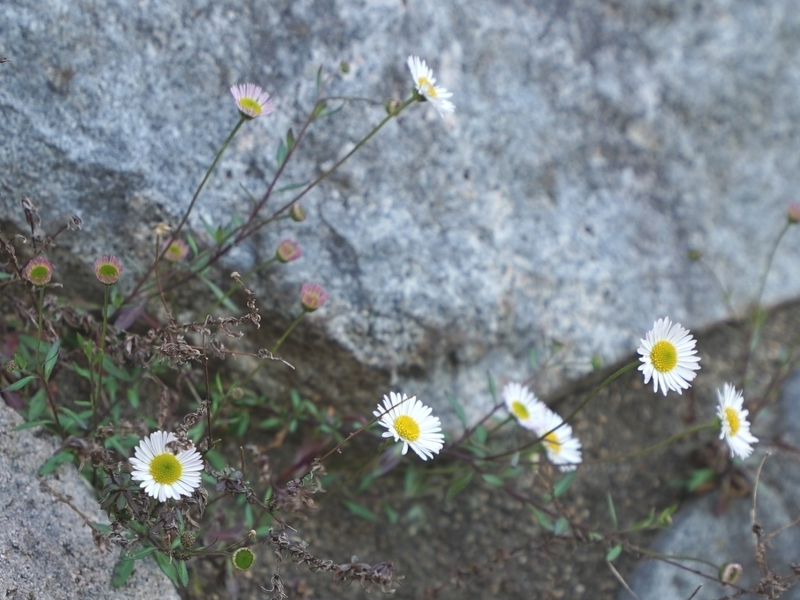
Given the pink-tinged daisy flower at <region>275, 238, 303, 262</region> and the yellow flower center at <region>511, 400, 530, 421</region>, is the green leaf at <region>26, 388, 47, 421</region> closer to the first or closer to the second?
the pink-tinged daisy flower at <region>275, 238, 303, 262</region>

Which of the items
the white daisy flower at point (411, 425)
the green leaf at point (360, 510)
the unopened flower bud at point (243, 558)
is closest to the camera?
the unopened flower bud at point (243, 558)

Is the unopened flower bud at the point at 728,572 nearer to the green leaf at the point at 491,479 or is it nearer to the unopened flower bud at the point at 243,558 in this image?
the green leaf at the point at 491,479

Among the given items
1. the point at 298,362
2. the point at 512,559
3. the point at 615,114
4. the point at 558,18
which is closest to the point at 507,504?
the point at 512,559

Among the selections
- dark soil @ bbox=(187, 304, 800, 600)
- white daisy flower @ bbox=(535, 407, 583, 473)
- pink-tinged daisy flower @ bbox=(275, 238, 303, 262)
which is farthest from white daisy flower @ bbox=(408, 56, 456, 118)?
dark soil @ bbox=(187, 304, 800, 600)

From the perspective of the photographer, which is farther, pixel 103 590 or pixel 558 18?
pixel 558 18

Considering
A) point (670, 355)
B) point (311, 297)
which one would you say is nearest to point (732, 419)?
point (670, 355)

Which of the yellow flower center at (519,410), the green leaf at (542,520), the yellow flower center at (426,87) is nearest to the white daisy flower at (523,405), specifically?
the yellow flower center at (519,410)

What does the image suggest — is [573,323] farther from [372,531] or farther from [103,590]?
[103,590]

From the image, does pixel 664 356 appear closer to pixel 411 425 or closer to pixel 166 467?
pixel 411 425
